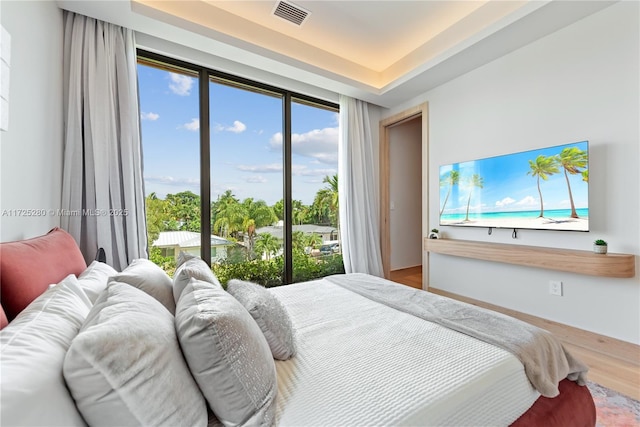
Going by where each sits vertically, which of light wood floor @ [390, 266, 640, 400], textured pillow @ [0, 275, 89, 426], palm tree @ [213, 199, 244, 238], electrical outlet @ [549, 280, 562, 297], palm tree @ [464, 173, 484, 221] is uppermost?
palm tree @ [464, 173, 484, 221]

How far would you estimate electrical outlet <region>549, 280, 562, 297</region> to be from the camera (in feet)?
7.63

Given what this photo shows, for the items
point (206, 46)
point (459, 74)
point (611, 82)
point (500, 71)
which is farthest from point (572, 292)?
point (206, 46)

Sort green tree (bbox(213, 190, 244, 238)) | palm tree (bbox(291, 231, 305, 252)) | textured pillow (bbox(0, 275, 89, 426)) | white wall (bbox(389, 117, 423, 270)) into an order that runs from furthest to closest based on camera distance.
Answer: white wall (bbox(389, 117, 423, 270)), palm tree (bbox(291, 231, 305, 252)), green tree (bbox(213, 190, 244, 238)), textured pillow (bbox(0, 275, 89, 426))

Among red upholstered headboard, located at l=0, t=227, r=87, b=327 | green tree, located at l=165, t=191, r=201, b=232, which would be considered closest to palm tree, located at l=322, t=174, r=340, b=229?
green tree, located at l=165, t=191, r=201, b=232

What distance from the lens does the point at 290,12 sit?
2.53m

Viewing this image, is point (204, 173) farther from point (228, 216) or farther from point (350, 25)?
→ point (350, 25)

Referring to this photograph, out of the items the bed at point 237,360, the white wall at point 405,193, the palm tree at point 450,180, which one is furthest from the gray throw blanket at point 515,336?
the white wall at point 405,193

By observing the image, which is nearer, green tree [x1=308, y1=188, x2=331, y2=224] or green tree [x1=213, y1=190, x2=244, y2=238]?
green tree [x1=213, y1=190, x2=244, y2=238]

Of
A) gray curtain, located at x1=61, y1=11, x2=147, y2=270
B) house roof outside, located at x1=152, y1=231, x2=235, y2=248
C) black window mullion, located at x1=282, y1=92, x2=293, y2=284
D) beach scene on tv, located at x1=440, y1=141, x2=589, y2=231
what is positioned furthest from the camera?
black window mullion, located at x1=282, y1=92, x2=293, y2=284

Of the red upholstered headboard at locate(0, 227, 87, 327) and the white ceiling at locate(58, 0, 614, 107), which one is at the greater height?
the white ceiling at locate(58, 0, 614, 107)

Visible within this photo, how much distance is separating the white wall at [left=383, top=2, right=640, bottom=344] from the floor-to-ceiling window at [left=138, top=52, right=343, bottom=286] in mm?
1735

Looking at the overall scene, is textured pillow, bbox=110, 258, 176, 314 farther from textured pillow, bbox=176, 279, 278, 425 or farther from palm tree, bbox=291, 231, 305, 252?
palm tree, bbox=291, 231, 305, 252

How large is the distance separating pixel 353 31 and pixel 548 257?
2746mm

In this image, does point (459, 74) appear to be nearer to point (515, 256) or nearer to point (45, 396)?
point (515, 256)
